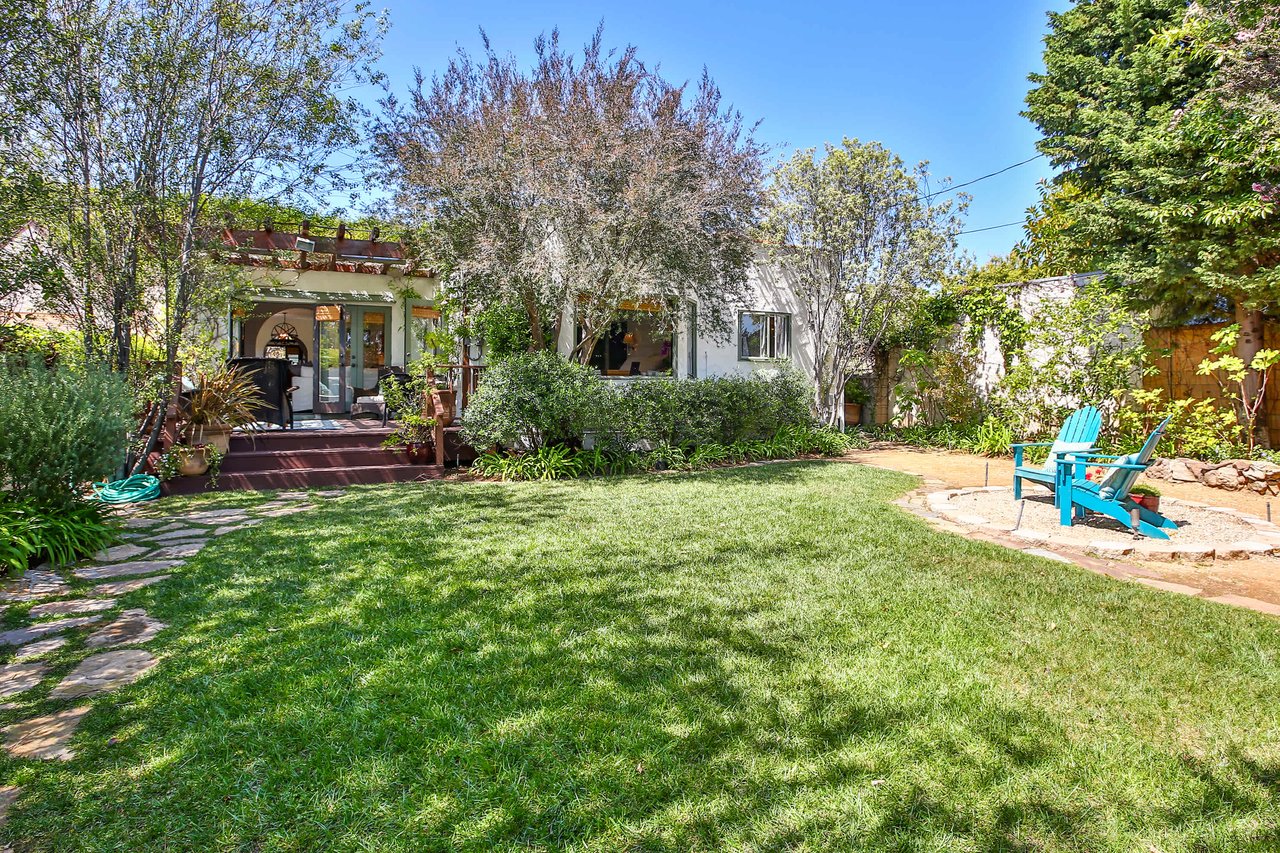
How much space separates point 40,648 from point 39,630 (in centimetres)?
29

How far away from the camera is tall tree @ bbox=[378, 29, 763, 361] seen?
746 centimetres

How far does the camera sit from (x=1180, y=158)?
8.27 m

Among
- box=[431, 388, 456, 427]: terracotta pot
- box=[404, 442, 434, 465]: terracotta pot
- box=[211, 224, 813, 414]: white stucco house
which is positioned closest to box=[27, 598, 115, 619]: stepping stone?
box=[431, 388, 456, 427]: terracotta pot

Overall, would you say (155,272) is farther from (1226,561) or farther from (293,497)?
(1226,561)

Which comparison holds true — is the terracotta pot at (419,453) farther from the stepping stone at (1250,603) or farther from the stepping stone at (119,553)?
the stepping stone at (1250,603)

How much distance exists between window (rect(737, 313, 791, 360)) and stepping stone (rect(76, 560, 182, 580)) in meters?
10.3

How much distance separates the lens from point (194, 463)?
724 centimetres

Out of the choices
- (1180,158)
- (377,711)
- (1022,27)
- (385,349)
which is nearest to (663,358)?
(385,349)

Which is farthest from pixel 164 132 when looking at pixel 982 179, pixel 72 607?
pixel 982 179

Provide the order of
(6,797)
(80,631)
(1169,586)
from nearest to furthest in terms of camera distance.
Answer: (6,797)
(80,631)
(1169,586)

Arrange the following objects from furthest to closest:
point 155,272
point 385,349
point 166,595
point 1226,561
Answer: point 385,349 → point 155,272 → point 1226,561 → point 166,595

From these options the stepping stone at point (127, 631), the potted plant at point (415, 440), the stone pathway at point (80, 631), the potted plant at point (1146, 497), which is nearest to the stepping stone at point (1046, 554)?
the potted plant at point (1146, 497)

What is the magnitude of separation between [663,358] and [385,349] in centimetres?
580

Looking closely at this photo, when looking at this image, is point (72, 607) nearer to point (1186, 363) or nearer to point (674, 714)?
point (674, 714)
